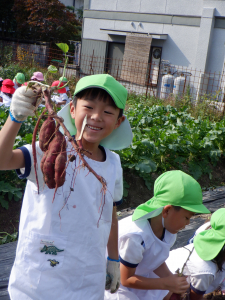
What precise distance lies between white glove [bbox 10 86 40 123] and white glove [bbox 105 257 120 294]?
1.13 meters

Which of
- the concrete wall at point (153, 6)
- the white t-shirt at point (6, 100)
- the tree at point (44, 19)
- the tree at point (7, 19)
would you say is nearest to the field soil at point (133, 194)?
the white t-shirt at point (6, 100)

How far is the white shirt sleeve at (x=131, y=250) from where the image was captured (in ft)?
7.04

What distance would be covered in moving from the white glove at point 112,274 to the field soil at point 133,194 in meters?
1.95

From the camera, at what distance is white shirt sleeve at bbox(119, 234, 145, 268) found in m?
2.14

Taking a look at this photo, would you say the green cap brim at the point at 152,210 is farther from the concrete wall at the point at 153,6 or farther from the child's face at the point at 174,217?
the concrete wall at the point at 153,6

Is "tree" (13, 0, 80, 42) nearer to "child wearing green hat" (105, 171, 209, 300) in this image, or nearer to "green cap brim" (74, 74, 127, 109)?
"child wearing green hat" (105, 171, 209, 300)

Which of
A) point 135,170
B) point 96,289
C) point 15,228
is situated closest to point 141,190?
point 135,170

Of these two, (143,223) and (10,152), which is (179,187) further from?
(10,152)

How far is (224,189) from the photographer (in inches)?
216

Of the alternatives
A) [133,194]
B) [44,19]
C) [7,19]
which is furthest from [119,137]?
[7,19]

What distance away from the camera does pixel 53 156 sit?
1360 millimetres

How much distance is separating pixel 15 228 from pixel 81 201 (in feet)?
7.92

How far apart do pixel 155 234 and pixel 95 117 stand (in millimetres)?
1127

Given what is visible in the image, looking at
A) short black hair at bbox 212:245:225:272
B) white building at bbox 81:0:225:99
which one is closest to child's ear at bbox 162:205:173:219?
short black hair at bbox 212:245:225:272
